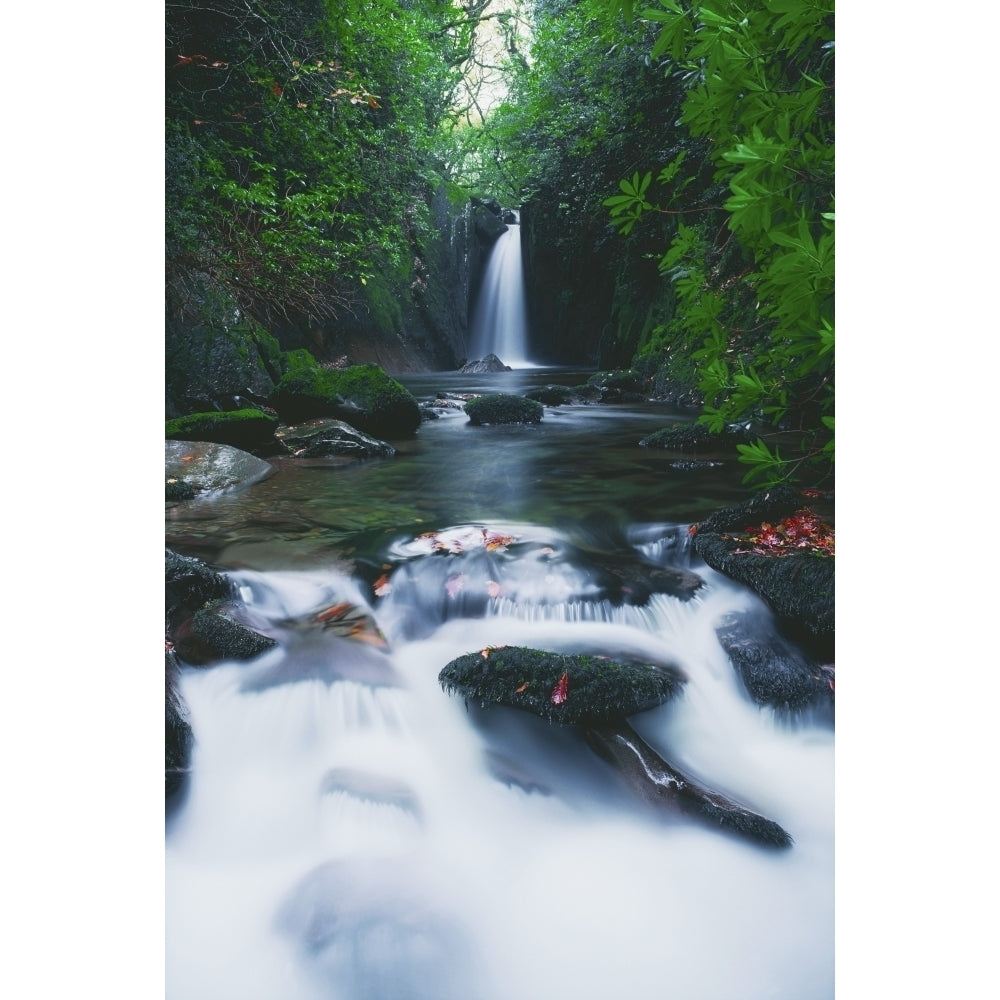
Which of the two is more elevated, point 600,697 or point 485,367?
point 485,367

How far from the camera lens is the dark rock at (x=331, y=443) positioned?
4430 mm

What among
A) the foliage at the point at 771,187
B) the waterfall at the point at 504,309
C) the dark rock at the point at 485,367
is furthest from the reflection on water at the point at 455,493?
the waterfall at the point at 504,309

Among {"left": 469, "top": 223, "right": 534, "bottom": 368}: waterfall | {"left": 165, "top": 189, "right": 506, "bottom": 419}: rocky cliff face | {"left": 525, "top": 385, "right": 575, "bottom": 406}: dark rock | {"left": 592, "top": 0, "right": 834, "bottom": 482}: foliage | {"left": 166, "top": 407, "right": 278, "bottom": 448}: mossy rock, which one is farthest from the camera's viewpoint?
{"left": 469, "top": 223, "right": 534, "bottom": 368}: waterfall

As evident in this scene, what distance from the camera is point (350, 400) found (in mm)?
5160

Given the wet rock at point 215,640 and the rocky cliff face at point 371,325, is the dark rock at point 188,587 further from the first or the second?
the rocky cliff face at point 371,325

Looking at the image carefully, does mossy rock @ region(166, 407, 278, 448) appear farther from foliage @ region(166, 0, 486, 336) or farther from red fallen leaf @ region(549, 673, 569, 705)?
red fallen leaf @ region(549, 673, 569, 705)

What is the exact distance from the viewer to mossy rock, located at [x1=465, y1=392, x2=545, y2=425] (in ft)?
18.6

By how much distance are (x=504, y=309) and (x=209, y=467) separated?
10.5 m

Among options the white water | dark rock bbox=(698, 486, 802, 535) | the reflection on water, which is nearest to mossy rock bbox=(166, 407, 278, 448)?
the reflection on water

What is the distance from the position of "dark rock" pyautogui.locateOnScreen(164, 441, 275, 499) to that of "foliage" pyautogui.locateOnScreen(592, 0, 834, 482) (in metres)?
2.61

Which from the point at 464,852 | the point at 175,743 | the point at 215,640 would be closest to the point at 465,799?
the point at 464,852

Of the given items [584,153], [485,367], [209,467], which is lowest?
[209,467]

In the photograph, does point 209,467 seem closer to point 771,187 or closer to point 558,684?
point 558,684
